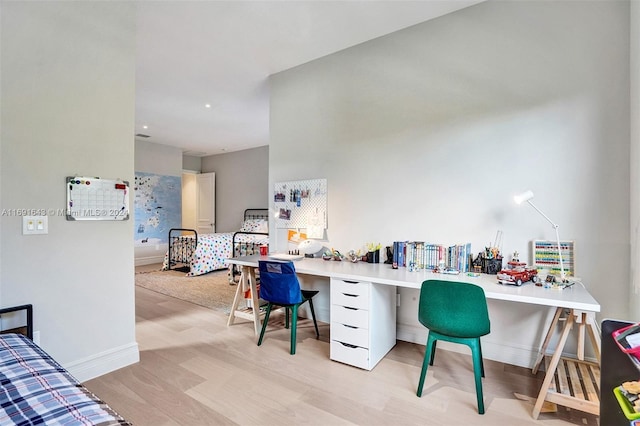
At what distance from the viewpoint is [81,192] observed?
210 cm

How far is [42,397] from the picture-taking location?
3.46 ft

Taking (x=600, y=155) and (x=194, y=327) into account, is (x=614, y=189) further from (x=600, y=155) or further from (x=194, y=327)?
(x=194, y=327)

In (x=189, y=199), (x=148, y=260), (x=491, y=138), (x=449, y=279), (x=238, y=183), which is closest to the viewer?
(x=449, y=279)

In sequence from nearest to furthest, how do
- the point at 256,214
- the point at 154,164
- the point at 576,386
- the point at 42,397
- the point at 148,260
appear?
the point at 42,397, the point at 576,386, the point at 148,260, the point at 154,164, the point at 256,214

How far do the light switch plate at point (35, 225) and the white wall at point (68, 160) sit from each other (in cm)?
3

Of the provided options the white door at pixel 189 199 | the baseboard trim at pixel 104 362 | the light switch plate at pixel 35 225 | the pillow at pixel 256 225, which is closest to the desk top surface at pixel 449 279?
the baseboard trim at pixel 104 362

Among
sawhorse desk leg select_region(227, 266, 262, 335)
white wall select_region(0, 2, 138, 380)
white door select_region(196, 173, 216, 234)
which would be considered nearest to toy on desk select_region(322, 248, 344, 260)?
sawhorse desk leg select_region(227, 266, 262, 335)

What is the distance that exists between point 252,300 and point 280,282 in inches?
25.4

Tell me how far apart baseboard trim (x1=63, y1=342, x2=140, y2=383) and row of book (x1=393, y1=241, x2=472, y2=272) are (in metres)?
2.21

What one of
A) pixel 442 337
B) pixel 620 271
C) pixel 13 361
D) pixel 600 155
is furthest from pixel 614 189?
pixel 13 361

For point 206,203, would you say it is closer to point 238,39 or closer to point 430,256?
point 238,39

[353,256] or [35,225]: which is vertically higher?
[35,225]

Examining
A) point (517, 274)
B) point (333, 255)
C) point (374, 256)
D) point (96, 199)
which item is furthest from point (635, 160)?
point (96, 199)

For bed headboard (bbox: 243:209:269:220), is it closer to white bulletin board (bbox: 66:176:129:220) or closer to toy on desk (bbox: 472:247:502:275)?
white bulletin board (bbox: 66:176:129:220)
